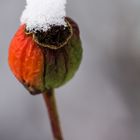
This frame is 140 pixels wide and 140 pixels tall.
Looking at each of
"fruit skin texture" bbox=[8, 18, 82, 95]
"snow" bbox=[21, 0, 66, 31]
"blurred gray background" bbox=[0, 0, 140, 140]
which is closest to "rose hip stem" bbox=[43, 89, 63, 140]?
"fruit skin texture" bbox=[8, 18, 82, 95]

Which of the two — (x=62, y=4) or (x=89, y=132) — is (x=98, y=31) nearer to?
(x=89, y=132)

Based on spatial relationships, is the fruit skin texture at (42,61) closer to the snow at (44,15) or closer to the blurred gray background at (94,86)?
the snow at (44,15)

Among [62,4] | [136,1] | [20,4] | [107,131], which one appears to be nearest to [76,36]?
[62,4]

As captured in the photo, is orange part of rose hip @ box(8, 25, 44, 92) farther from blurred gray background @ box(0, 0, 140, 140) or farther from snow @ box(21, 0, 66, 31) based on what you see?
blurred gray background @ box(0, 0, 140, 140)

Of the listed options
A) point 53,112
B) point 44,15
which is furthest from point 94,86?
point 44,15

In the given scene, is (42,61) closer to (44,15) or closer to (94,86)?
(44,15)

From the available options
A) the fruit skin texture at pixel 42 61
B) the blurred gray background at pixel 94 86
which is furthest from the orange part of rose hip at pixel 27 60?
the blurred gray background at pixel 94 86
